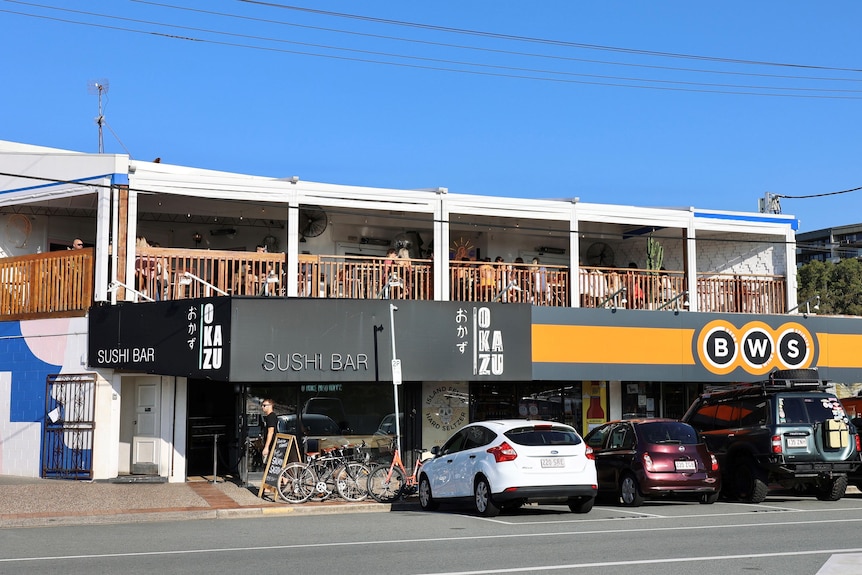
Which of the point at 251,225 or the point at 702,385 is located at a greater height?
the point at 251,225

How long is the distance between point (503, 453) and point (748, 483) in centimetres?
522

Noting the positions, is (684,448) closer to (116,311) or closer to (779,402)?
(779,402)

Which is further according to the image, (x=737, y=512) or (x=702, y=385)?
(x=702, y=385)

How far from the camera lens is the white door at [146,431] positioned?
21.1 metres

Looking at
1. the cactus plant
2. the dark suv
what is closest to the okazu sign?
the dark suv

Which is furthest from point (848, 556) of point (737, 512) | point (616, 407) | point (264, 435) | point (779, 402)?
point (616, 407)

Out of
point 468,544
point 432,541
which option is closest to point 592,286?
point 432,541

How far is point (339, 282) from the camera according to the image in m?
21.3

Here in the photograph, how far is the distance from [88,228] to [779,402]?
16678 mm

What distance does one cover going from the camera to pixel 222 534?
13.4 m

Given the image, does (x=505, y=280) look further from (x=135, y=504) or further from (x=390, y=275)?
(x=135, y=504)

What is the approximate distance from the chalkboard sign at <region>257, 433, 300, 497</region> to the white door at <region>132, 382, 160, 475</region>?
162 inches

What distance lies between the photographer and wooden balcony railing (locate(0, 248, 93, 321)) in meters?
21.2

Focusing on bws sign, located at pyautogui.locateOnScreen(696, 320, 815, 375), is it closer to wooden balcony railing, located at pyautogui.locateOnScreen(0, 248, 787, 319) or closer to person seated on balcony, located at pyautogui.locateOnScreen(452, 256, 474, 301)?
wooden balcony railing, located at pyautogui.locateOnScreen(0, 248, 787, 319)
